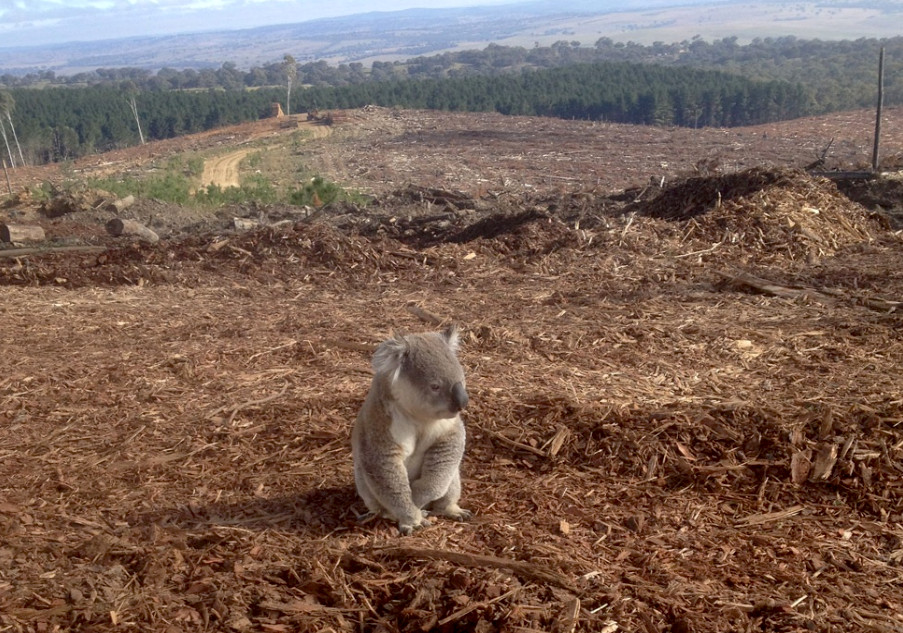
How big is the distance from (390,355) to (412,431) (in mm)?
494

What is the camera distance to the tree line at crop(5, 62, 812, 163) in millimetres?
59688

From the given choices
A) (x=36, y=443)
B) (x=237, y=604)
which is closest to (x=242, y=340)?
(x=36, y=443)

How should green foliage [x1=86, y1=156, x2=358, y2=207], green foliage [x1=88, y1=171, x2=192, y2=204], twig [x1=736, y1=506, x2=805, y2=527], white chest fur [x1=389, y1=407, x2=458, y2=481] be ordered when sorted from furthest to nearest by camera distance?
green foliage [x1=88, y1=171, x2=192, y2=204]
green foliage [x1=86, y1=156, x2=358, y2=207]
twig [x1=736, y1=506, x2=805, y2=527]
white chest fur [x1=389, y1=407, x2=458, y2=481]

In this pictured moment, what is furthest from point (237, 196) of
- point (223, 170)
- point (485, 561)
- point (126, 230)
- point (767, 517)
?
point (485, 561)

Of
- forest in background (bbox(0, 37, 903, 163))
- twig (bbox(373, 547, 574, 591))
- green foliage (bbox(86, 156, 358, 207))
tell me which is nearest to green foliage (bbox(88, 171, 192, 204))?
green foliage (bbox(86, 156, 358, 207))

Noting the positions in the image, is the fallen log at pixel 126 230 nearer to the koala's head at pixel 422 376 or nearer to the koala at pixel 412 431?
the koala at pixel 412 431

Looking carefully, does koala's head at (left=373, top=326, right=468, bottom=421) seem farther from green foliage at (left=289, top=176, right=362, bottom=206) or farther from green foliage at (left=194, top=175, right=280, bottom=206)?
green foliage at (left=194, top=175, right=280, bottom=206)

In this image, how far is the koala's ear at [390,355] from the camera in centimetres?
445

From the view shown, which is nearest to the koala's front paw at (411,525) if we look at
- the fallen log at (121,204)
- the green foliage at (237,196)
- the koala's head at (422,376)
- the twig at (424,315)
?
the koala's head at (422,376)

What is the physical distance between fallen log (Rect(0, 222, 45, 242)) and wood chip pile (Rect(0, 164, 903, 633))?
5.64 meters

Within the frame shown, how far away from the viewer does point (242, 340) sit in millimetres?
9000

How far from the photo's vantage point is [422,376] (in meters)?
4.42

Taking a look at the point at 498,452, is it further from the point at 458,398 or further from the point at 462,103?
the point at 462,103

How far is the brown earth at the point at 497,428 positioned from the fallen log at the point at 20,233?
2.80 m
